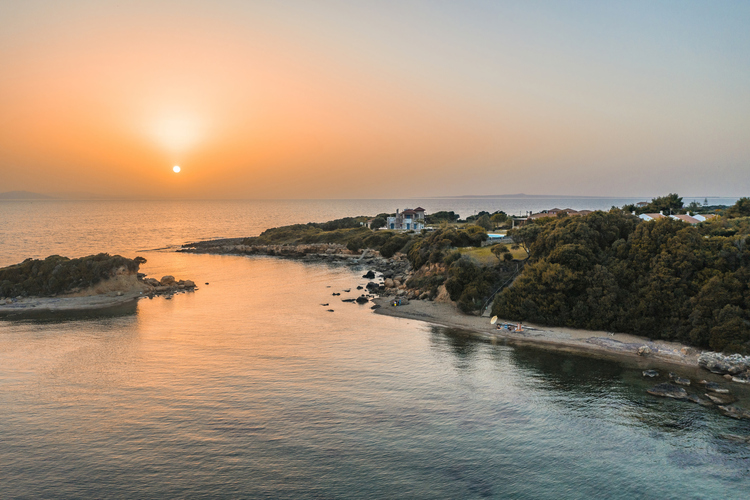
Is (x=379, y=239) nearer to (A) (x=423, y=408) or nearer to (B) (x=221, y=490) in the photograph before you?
(A) (x=423, y=408)

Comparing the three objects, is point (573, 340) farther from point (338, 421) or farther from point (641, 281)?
point (338, 421)

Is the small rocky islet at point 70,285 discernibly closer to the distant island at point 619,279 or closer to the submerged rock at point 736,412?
the distant island at point 619,279

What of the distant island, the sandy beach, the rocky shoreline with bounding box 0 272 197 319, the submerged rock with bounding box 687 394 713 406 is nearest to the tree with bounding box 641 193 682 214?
the distant island

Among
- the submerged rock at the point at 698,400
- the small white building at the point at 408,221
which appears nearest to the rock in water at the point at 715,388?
the submerged rock at the point at 698,400

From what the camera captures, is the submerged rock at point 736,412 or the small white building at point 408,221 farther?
the small white building at point 408,221

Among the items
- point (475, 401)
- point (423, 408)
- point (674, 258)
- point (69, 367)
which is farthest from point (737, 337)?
point (69, 367)

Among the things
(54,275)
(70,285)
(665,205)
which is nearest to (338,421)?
(70,285)
